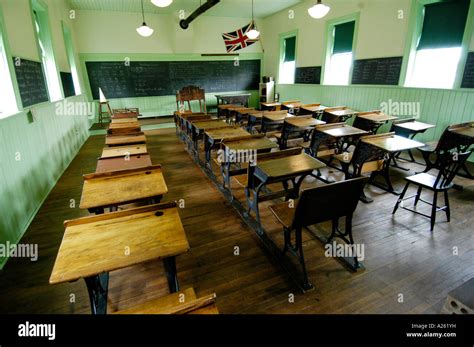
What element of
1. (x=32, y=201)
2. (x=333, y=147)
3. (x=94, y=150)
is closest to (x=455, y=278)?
(x=333, y=147)

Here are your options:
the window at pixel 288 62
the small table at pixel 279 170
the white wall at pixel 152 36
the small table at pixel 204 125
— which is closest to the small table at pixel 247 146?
the small table at pixel 279 170

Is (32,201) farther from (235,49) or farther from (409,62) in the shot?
(235,49)

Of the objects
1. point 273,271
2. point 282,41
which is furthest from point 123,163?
point 282,41

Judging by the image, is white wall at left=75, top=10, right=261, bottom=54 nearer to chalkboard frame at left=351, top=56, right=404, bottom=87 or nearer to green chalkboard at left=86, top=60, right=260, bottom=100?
green chalkboard at left=86, top=60, right=260, bottom=100

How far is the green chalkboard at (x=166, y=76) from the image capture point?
8203 mm

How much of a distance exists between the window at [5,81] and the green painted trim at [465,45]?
643 cm

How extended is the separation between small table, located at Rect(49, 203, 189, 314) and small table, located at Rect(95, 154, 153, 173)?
38.6 inches

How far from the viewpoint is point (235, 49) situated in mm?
9469

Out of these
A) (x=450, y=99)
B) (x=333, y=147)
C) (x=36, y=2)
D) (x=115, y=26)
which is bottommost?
(x=333, y=147)

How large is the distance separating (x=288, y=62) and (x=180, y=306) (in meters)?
9.28

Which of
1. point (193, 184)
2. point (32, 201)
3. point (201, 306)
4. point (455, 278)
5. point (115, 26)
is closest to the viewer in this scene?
point (201, 306)

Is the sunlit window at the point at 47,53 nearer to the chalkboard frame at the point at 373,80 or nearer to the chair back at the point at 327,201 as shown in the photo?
the chair back at the point at 327,201

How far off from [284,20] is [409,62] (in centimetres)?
478

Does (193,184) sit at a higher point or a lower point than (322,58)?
lower
